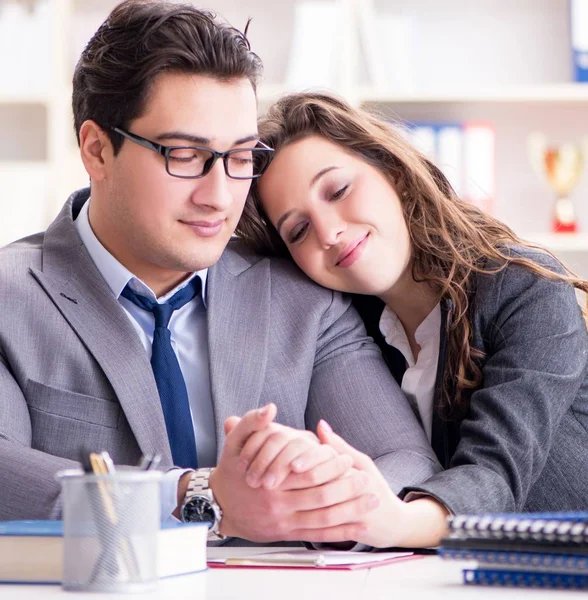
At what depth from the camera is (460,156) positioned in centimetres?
354

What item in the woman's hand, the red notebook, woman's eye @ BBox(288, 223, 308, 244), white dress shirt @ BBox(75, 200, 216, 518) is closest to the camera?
the red notebook

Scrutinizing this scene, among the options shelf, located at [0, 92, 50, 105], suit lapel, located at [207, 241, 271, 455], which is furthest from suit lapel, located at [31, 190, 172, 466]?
shelf, located at [0, 92, 50, 105]

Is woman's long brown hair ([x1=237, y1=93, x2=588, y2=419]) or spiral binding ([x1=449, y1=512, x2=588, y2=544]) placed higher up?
woman's long brown hair ([x1=237, y1=93, x2=588, y2=419])

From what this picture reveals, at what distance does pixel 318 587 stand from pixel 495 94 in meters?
2.78

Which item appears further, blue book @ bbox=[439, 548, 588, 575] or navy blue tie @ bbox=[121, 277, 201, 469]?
navy blue tie @ bbox=[121, 277, 201, 469]

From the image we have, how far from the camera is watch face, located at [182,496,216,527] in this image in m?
1.36

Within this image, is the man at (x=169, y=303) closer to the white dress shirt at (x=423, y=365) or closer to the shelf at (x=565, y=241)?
the white dress shirt at (x=423, y=365)

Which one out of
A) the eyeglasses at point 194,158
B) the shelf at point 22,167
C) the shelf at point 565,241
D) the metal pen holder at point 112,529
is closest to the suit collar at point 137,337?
the eyeglasses at point 194,158

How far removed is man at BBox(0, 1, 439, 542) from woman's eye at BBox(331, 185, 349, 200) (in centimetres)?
17

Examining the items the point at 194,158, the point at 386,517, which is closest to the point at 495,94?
the point at 194,158

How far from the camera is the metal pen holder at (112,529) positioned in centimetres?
94

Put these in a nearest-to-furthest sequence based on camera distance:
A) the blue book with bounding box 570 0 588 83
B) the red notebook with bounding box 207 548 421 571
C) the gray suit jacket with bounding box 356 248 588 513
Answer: the red notebook with bounding box 207 548 421 571
the gray suit jacket with bounding box 356 248 588 513
the blue book with bounding box 570 0 588 83

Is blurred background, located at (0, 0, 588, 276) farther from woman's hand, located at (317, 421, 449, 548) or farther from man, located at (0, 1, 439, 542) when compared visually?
woman's hand, located at (317, 421, 449, 548)

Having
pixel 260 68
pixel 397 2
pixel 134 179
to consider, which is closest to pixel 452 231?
pixel 260 68
